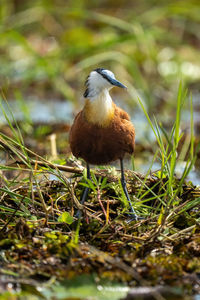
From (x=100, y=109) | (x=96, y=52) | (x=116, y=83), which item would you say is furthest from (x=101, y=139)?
(x=96, y=52)

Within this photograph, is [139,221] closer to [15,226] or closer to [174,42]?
[15,226]

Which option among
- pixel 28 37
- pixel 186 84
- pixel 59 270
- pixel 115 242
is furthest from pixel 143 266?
pixel 28 37

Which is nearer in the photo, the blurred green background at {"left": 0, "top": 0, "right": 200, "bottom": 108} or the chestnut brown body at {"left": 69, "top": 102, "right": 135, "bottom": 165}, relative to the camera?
the chestnut brown body at {"left": 69, "top": 102, "right": 135, "bottom": 165}

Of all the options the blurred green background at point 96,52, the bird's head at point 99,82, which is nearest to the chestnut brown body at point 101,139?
the bird's head at point 99,82

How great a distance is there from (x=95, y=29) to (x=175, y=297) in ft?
25.3

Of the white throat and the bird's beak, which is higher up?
the bird's beak

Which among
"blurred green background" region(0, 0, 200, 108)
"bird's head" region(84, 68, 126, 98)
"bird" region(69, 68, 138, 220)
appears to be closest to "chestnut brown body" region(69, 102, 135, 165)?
"bird" region(69, 68, 138, 220)

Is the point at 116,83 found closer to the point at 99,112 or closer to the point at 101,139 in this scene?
the point at 99,112

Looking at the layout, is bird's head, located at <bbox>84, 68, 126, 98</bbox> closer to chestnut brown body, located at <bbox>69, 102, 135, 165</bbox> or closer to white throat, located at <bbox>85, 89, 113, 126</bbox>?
white throat, located at <bbox>85, 89, 113, 126</bbox>

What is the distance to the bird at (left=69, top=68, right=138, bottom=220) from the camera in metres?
3.31

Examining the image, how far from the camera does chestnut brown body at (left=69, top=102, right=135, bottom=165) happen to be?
3.31 m

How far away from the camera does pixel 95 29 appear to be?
9.76 meters

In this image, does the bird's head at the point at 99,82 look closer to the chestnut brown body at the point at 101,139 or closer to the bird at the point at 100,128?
the bird at the point at 100,128

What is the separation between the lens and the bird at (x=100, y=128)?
10.9 feet
